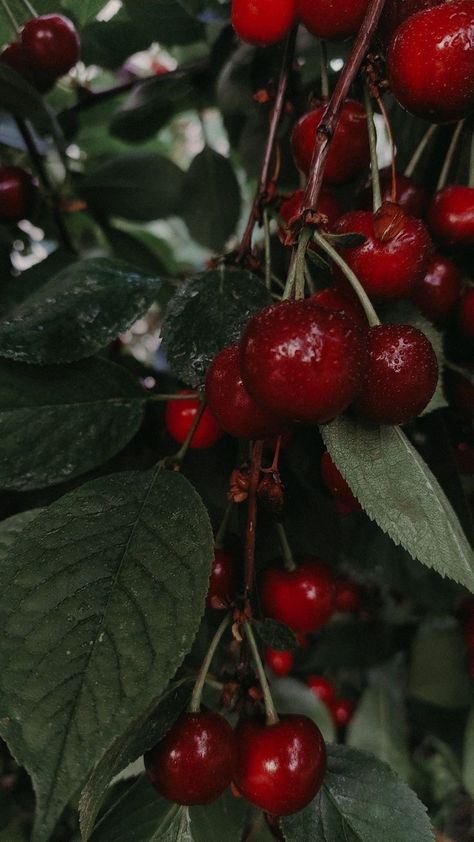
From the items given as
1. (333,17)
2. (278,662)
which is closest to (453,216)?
(333,17)

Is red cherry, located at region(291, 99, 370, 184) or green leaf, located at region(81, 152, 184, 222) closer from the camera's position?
red cherry, located at region(291, 99, 370, 184)

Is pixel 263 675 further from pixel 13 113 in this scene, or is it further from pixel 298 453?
pixel 13 113

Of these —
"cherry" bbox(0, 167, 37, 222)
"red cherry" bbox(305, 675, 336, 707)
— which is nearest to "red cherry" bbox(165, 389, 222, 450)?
"cherry" bbox(0, 167, 37, 222)

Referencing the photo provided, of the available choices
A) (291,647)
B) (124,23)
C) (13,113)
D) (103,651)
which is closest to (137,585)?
(103,651)

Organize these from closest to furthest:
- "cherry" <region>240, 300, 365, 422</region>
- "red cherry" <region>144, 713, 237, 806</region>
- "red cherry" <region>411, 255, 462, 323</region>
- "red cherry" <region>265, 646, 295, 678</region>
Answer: "cherry" <region>240, 300, 365, 422</region>, "red cherry" <region>144, 713, 237, 806</region>, "red cherry" <region>411, 255, 462, 323</region>, "red cherry" <region>265, 646, 295, 678</region>

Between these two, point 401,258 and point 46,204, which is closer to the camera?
point 401,258

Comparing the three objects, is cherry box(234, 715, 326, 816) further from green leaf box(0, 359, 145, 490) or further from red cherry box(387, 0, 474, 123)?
red cherry box(387, 0, 474, 123)
